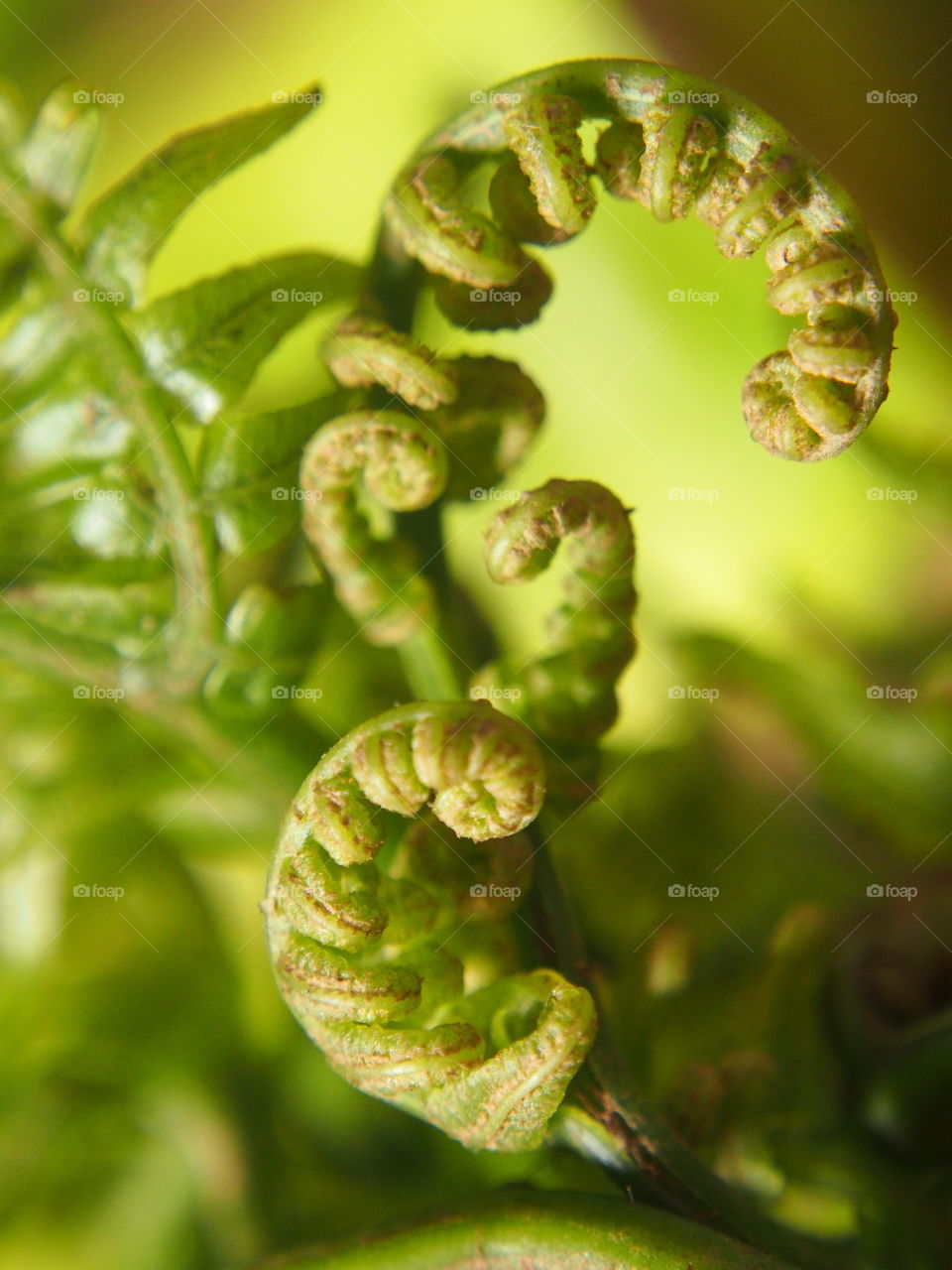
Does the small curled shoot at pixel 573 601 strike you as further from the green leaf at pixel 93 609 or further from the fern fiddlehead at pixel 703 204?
the green leaf at pixel 93 609

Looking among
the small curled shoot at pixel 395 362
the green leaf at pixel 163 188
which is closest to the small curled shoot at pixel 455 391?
the small curled shoot at pixel 395 362

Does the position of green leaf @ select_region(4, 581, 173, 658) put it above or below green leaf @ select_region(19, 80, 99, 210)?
below

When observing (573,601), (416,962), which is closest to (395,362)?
(573,601)

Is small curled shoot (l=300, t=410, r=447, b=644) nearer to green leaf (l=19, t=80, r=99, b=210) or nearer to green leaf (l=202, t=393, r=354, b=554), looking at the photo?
green leaf (l=202, t=393, r=354, b=554)

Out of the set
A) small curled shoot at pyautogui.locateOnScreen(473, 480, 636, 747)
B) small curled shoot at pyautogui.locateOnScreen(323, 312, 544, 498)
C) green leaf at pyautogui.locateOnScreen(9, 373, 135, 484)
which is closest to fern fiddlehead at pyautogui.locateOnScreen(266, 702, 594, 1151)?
small curled shoot at pyautogui.locateOnScreen(473, 480, 636, 747)

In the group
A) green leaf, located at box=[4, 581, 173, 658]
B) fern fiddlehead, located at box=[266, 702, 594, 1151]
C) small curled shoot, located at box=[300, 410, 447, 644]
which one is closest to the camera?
fern fiddlehead, located at box=[266, 702, 594, 1151]

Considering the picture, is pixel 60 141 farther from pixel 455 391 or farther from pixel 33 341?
pixel 455 391
